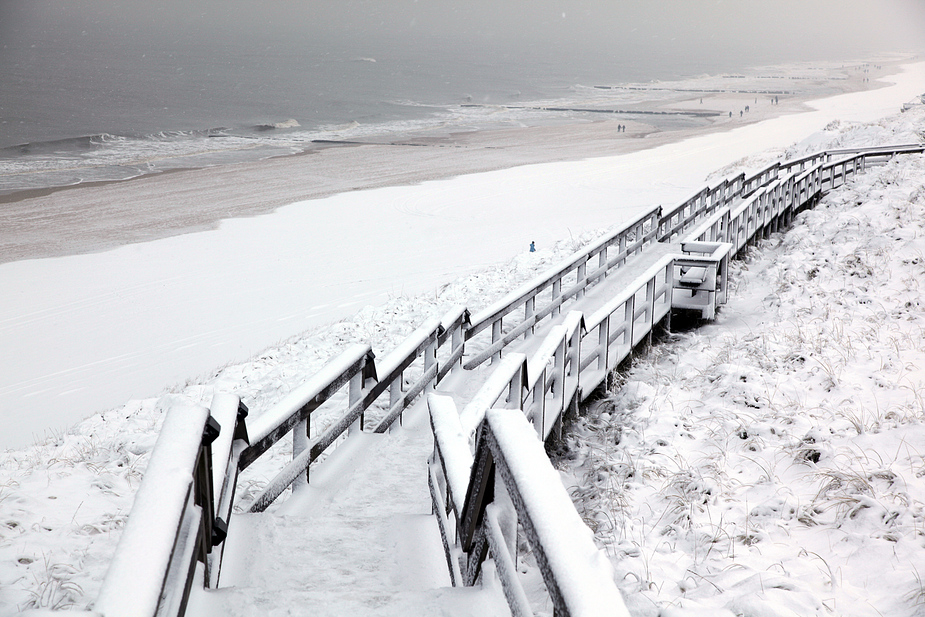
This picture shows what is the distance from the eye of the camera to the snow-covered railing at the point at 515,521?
189 cm

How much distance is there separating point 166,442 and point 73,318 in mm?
15742

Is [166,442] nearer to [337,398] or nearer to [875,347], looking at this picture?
[337,398]

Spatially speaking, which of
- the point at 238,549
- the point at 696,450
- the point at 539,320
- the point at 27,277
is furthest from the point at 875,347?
the point at 27,277

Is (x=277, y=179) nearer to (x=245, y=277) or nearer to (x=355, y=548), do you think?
(x=245, y=277)

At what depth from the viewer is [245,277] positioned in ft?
62.8

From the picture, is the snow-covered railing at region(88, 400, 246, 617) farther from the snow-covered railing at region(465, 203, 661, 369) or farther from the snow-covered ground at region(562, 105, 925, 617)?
the snow-covered railing at region(465, 203, 661, 369)

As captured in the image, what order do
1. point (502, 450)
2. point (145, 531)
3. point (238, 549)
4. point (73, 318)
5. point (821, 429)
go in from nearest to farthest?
point (145, 531)
point (502, 450)
point (238, 549)
point (821, 429)
point (73, 318)

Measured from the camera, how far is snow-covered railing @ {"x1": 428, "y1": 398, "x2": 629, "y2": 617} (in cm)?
189

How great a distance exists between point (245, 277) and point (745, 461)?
619 inches

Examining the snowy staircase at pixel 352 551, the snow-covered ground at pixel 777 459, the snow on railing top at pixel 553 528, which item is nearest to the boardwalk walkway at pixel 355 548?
the snowy staircase at pixel 352 551

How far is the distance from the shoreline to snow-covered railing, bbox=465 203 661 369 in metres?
15.7

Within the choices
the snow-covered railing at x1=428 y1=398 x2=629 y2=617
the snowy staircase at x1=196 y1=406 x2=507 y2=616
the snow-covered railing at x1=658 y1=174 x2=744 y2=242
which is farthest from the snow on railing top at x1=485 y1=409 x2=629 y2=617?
the snow-covered railing at x1=658 y1=174 x2=744 y2=242

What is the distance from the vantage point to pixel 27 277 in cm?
1962

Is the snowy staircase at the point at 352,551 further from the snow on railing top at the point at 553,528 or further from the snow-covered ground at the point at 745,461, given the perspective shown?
the snow-covered ground at the point at 745,461
